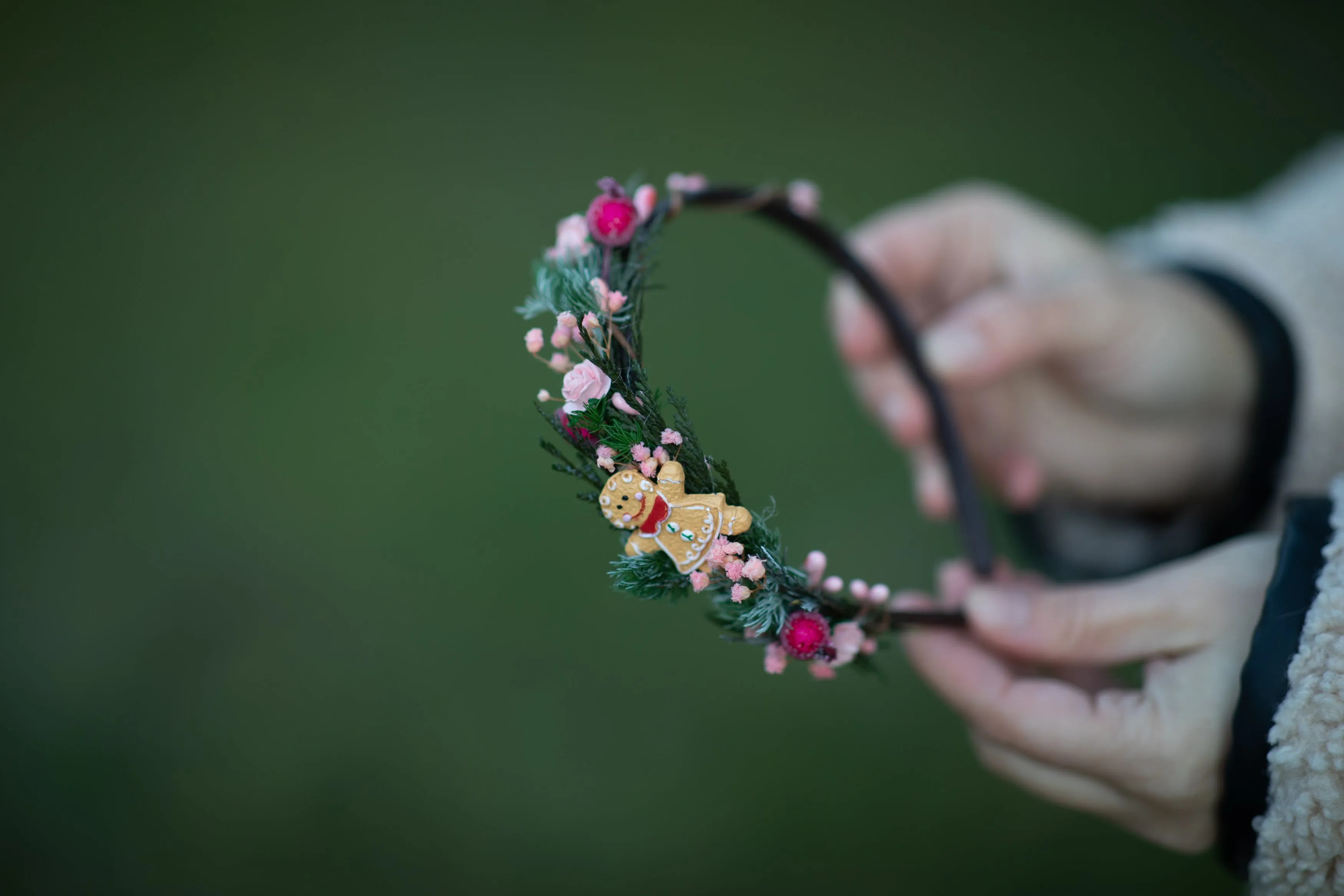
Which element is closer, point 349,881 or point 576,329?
point 576,329

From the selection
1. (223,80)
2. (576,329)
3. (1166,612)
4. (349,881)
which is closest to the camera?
(576,329)

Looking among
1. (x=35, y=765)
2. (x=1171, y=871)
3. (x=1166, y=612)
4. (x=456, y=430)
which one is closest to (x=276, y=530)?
(x=456, y=430)

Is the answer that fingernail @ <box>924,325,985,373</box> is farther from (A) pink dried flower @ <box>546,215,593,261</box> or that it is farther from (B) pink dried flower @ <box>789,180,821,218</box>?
(A) pink dried flower @ <box>546,215,593,261</box>

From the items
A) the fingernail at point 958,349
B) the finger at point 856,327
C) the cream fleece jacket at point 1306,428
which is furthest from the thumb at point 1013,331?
the cream fleece jacket at point 1306,428

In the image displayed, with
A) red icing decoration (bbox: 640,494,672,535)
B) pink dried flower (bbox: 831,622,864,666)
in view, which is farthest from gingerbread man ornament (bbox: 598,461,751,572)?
pink dried flower (bbox: 831,622,864,666)

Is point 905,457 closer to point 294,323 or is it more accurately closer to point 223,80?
point 294,323

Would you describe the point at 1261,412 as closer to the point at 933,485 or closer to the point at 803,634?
the point at 933,485
